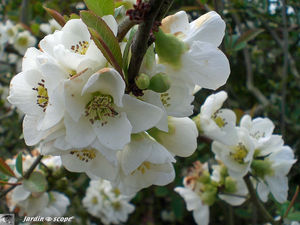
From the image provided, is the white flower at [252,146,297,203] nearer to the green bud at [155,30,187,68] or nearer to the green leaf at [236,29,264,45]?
the green leaf at [236,29,264,45]

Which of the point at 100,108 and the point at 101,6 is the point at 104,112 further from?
the point at 101,6

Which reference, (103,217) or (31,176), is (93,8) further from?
(103,217)

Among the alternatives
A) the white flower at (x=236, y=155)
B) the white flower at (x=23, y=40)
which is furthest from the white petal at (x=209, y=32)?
the white flower at (x=23, y=40)

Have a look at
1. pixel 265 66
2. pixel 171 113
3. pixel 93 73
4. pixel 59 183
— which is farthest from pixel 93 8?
pixel 265 66

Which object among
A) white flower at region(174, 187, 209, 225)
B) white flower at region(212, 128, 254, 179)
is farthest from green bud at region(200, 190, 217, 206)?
white flower at region(212, 128, 254, 179)

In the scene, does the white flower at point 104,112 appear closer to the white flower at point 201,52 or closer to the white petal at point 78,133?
the white petal at point 78,133

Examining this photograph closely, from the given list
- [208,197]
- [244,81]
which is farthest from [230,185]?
[244,81]

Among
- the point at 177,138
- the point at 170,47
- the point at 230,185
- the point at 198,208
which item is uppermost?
the point at 170,47
